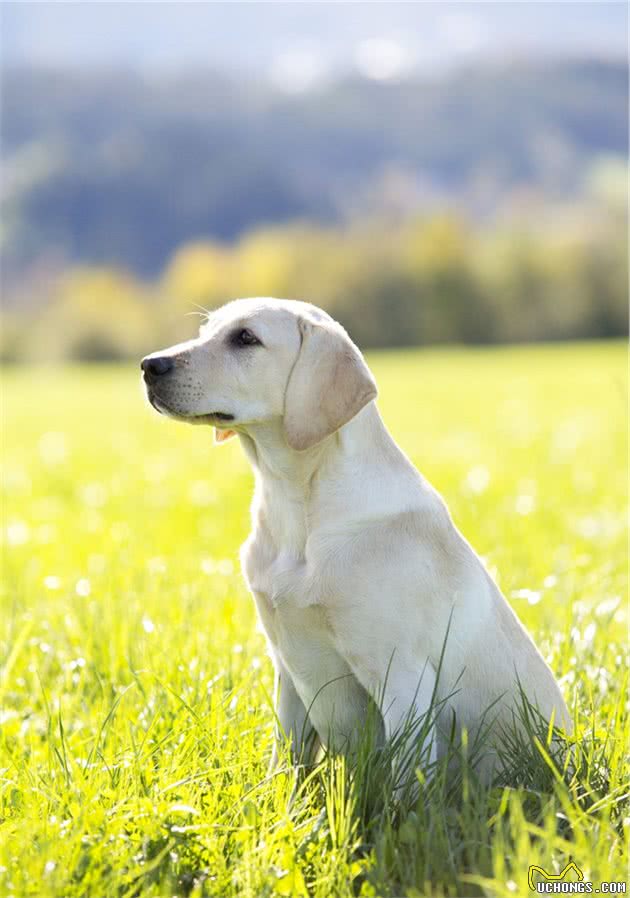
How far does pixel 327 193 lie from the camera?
194m

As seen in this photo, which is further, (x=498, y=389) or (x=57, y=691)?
(x=498, y=389)

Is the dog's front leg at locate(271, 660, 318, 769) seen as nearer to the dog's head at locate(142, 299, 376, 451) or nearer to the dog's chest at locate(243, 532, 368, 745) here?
the dog's chest at locate(243, 532, 368, 745)

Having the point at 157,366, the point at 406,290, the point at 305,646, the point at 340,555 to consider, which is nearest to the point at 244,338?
the point at 157,366

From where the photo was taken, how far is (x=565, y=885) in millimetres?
2242

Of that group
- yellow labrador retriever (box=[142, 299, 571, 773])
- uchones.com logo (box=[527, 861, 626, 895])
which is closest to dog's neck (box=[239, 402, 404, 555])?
yellow labrador retriever (box=[142, 299, 571, 773])

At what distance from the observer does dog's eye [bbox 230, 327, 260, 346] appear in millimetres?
2890

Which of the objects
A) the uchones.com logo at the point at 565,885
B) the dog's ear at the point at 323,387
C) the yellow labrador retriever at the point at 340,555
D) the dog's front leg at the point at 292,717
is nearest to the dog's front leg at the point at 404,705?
the yellow labrador retriever at the point at 340,555

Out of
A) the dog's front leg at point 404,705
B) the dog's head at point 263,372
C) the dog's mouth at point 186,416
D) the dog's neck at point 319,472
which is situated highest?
the dog's head at point 263,372

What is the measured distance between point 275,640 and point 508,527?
11.1ft

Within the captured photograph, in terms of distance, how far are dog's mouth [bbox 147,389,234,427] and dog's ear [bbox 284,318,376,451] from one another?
19 centimetres

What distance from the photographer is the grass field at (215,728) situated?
2.34 metres

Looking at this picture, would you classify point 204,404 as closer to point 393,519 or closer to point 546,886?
point 393,519

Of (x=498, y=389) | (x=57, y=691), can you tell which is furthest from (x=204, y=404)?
(x=498, y=389)

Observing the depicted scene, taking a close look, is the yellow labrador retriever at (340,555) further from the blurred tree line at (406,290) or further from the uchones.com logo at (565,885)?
the blurred tree line at (406,290)
